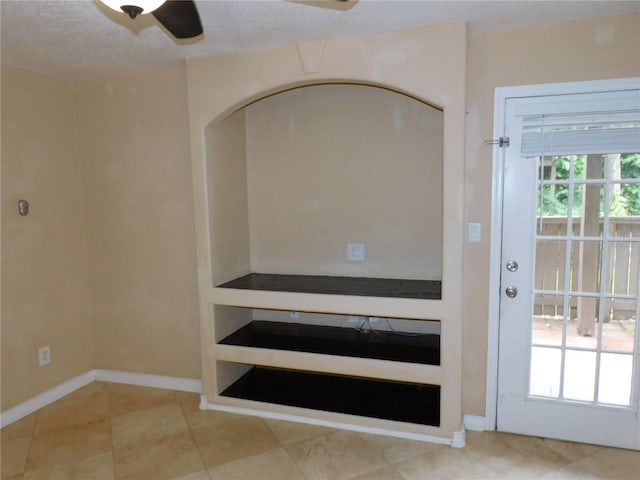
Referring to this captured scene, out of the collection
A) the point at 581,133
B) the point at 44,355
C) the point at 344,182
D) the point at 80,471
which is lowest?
the point at 80,471

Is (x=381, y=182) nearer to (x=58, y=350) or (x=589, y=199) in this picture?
(x=589, y=199)

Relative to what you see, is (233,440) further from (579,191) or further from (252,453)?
(579,191)

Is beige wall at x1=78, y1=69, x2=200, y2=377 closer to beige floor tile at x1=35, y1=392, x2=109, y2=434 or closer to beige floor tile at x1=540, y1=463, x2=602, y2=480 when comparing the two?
beige floor tile at x1=35, y1=392, x2=109, y2=434

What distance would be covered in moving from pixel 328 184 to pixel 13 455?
8.71 feet

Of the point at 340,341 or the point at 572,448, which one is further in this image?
the point at 340,341

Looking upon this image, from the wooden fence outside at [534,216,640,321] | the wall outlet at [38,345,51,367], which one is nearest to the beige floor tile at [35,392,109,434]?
the wall outlet at [38,345,51,367]

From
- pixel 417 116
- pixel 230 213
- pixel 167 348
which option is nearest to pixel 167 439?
pixel 167 348

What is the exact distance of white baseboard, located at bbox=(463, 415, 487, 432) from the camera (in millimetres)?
2707

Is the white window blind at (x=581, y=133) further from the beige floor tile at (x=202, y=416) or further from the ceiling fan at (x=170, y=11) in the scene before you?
the beige floor tile at (x=202, y=416)

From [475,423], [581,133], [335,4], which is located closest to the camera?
[335,4]

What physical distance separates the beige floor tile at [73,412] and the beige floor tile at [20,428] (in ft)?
0.12

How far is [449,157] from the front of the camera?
94.7 inches

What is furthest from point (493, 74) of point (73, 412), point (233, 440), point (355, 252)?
point (73, 412)

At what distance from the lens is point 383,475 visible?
230 cm
